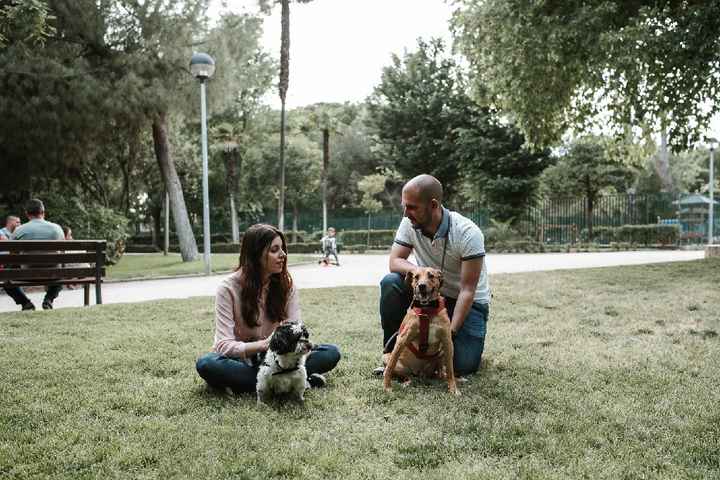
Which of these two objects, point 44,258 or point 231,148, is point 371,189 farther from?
point 44,258

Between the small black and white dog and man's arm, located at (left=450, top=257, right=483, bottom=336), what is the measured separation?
45.0 inches

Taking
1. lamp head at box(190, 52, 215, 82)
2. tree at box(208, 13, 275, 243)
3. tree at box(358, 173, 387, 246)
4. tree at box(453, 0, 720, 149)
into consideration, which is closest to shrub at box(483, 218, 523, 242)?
tree at box(453, 0, 720, 149)

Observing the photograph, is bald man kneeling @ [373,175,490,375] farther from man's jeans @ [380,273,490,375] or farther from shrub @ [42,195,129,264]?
shrub @ [42,195,129,264]

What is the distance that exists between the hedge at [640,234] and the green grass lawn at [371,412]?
21.3 meters

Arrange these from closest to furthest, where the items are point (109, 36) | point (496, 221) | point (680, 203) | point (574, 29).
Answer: point (574, 29), point (109, 36), point (680, 203), point (496, 221)

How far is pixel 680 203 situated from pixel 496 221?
27.1 ft

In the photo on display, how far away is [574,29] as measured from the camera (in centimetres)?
1170

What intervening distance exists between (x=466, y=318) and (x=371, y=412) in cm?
115

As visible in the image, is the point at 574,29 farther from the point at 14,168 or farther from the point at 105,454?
the point at 14,168

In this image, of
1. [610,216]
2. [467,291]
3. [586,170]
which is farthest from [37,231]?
[586,170]

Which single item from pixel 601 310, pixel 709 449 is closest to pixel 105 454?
pixel 709 449

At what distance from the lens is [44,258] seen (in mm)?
8242

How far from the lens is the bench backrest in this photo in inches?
316

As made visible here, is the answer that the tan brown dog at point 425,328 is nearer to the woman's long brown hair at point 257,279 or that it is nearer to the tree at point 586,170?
the woman's long brown hair at point 257,279
